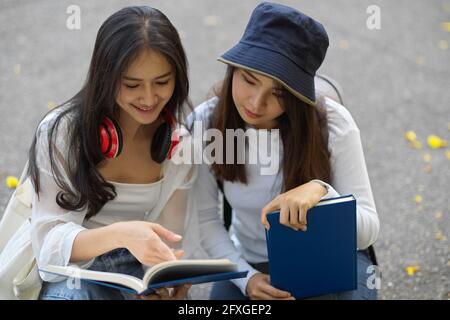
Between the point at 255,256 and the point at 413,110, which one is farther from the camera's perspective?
the point at 413,110

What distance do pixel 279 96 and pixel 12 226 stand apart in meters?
0.88

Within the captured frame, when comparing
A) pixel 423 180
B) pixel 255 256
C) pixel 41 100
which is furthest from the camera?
pixel 41 100

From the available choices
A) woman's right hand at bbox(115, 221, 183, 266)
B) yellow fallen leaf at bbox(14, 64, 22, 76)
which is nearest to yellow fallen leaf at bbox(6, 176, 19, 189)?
yellow fallen leaf at bbox(14, 64, 22, 76)

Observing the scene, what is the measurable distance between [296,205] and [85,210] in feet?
1.97

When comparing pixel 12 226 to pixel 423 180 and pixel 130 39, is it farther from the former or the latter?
pixel 423 180

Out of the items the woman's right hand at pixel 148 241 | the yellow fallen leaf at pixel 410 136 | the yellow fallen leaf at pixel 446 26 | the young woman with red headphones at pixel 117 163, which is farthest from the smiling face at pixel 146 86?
the yellow fallen leaf at pixel 446 26

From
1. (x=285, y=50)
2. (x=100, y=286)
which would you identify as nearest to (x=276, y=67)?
(x=285, y=50)

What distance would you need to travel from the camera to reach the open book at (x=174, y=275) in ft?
4.83

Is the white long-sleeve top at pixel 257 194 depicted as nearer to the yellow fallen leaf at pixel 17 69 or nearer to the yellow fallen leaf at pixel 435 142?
the yellow fallen leaf at pixel 435 142

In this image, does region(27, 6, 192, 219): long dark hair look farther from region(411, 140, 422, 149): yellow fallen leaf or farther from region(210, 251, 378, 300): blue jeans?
region(411, 140, 422, 149): yellow fallen leaf

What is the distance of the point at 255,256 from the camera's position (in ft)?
6.91

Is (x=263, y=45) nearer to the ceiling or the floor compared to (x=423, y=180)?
nearer to the ceiling

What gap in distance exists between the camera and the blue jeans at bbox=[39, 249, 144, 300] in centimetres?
178

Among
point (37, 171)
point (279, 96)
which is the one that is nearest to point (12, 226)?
point (37, 171)
